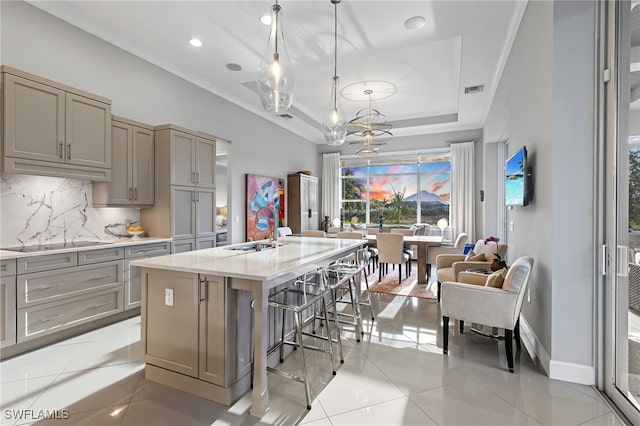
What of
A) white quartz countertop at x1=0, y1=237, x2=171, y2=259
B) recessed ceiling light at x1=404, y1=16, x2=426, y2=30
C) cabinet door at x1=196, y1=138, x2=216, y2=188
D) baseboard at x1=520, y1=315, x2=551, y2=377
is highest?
recessed ceiling light at x1=404, y1=16, x2=426, y2=30

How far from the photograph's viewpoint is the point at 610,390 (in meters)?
2.06

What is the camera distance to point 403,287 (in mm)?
5094

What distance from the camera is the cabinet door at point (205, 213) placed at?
4.41 meters

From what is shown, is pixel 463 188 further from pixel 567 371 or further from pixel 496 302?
pixel 567 371

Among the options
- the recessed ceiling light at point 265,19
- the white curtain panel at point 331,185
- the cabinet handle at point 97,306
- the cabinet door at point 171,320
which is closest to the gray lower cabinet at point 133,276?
the cabinet handle at point 97,306

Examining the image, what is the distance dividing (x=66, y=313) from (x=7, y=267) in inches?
26.8

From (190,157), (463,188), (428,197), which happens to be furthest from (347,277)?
(428,197)

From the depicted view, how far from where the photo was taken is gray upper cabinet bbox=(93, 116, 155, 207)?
3568 millimetres

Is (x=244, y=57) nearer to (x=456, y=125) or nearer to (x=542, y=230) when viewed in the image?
(x=542, y=230)

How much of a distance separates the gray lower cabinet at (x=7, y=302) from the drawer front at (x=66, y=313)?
2.0 inches

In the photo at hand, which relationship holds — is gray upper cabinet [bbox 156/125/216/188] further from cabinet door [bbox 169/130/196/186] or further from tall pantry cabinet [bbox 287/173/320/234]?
tall pantry cabinet [bbox 287/173/320/234]

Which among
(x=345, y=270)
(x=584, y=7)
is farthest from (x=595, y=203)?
(x=345, y=270)

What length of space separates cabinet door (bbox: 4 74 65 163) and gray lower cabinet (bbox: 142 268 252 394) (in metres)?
1.75

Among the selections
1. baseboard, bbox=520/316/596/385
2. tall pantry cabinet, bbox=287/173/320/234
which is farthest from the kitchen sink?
tall pantry cabinet, bbox=287/173/320/234
